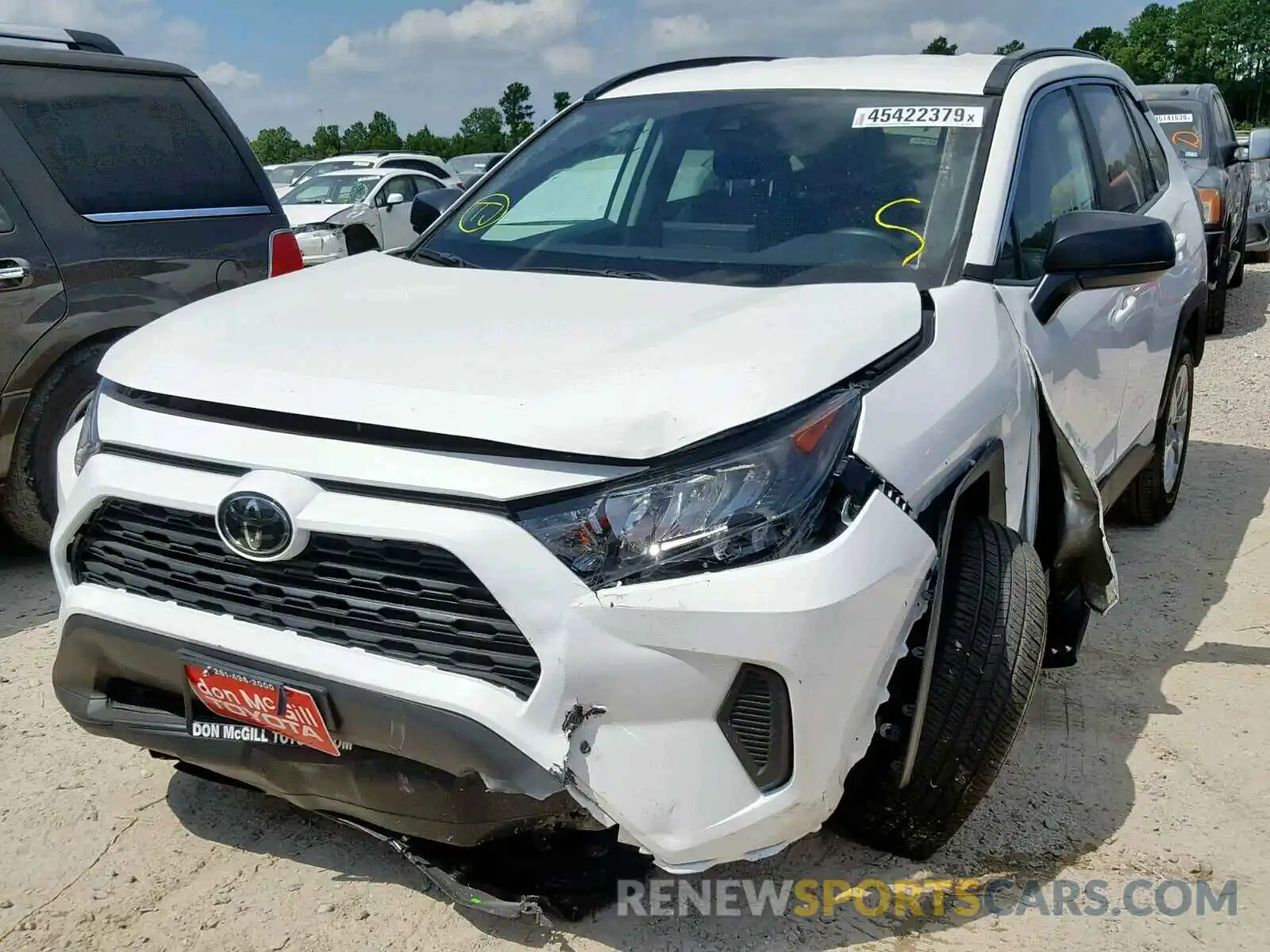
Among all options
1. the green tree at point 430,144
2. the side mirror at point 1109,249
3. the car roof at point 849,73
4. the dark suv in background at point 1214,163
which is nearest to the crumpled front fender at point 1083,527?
the side mirror at point 1109,249

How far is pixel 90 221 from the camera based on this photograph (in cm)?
446

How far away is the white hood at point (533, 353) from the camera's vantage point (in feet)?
6.73

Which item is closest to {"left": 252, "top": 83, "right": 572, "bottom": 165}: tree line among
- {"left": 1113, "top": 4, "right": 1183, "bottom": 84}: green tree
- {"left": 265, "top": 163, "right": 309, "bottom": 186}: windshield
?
{"left": 265, "top": 163, "right": 309, "bottom": 186}: windshield

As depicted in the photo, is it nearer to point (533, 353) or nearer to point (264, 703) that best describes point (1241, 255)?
point (533, 353)

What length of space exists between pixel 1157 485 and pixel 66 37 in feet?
16.0

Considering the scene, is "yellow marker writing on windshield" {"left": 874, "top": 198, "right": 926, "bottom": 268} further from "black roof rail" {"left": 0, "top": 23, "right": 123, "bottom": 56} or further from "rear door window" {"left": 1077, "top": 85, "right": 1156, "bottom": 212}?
"black roof rail" {"left": 0, "top": 23, "right": 123, "bottom": 56}

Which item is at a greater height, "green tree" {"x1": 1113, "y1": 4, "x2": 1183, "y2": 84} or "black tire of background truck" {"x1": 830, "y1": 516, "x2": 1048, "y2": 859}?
"green tree" {"x1": 1113, "y1": 4, "x2": 1183, "y2": 84}

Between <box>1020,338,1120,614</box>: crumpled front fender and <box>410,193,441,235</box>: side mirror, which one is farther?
<box>410,193,441,235</box>: side mirror

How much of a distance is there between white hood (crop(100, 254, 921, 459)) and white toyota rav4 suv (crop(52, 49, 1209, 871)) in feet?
0.03

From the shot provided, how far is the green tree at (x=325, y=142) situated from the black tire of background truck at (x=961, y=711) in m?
56.1

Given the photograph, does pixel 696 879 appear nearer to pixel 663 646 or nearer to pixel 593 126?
pixel 663 646

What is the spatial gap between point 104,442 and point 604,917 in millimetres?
1419

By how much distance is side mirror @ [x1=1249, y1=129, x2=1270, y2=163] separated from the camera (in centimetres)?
804

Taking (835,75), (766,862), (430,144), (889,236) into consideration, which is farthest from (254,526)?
(430,144)
